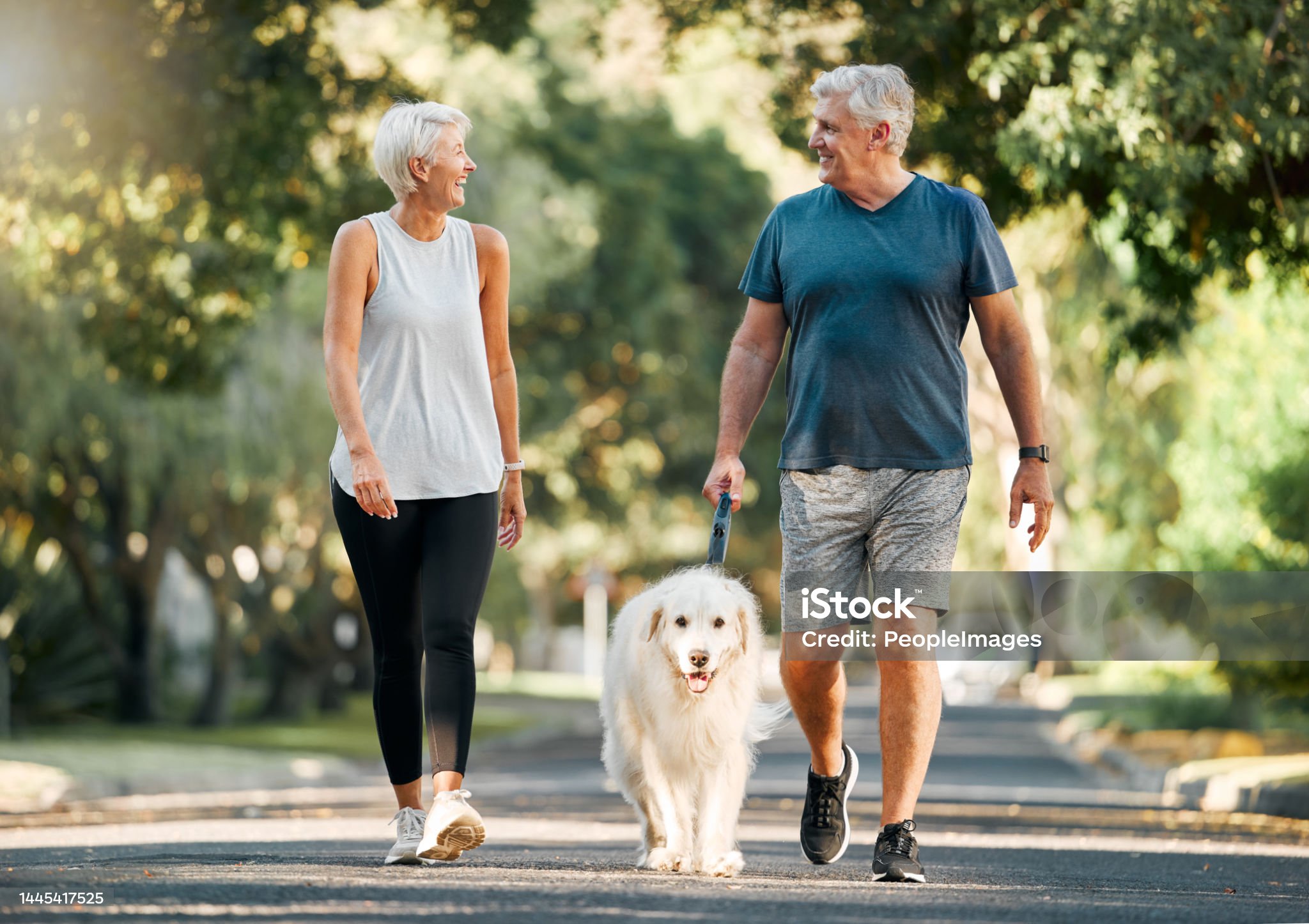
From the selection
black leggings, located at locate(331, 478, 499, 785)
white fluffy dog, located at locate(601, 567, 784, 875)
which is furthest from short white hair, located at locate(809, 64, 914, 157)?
black leggings, located at locate(331, 478, 499, 785)

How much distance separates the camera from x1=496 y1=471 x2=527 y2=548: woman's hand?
258 inches

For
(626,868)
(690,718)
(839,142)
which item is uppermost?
(839,142)

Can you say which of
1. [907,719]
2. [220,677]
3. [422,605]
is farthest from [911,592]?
[220,677]

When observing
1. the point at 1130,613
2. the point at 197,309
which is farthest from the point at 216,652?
the point at 1130,613

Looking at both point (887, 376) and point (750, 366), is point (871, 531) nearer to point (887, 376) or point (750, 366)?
point (887, 376)

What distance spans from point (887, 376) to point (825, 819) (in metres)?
1.55

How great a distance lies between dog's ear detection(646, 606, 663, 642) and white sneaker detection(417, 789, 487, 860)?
2.76 ft

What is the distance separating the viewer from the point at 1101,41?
980cm

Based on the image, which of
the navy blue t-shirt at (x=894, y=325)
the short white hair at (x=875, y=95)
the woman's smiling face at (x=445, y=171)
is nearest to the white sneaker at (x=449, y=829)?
the navy blue t-shirt at (x=894, y=325)

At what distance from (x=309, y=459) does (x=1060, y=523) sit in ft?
72.6

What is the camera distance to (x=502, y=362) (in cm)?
653

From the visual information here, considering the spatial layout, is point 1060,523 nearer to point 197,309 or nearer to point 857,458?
point 197,309

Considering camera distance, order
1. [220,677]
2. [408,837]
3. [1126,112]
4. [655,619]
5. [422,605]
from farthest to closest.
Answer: [220,677] → [1126,112] → [655,619] → [422,605] → [408,837]

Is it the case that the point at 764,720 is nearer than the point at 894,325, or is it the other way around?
the point at 894,325
